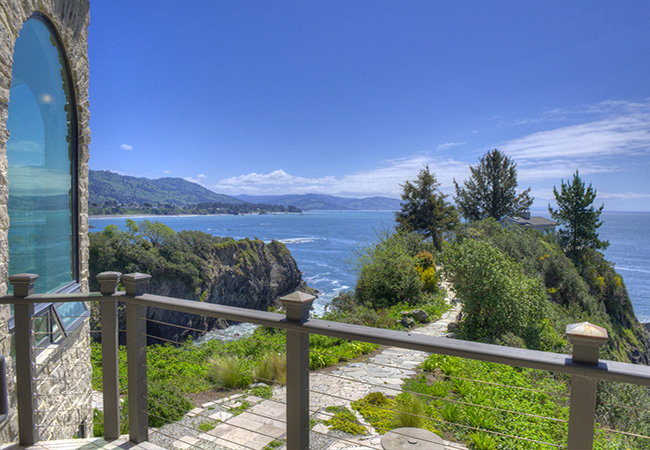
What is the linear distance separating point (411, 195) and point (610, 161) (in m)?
54.3

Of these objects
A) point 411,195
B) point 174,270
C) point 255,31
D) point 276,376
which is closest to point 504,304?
point 276,376

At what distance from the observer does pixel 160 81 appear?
4194 cm

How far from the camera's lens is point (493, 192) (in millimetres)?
33625

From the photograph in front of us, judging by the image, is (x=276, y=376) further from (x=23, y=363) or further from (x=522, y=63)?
(x=522, y=63)

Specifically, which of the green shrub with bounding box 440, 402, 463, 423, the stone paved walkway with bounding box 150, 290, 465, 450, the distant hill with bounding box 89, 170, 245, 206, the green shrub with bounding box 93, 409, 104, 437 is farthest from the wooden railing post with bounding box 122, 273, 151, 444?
the distant hill with bounding box 89, 170, 245, 206

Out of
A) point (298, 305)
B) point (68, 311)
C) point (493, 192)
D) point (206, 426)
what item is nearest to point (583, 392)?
point (298, 305)

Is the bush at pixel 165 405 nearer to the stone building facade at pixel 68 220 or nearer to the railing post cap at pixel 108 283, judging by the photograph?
the stone building facade at pixel 68 220

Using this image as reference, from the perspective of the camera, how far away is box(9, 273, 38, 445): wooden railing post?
249 centimetres

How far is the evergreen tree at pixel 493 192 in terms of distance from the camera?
33125 millimetres

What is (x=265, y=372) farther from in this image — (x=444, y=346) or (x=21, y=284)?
(x=444, y=346)

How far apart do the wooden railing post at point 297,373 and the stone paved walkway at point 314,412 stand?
1.58 feet

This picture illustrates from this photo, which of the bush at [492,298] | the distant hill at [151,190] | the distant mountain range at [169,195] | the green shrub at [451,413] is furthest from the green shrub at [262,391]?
the distant hill at [151,190]

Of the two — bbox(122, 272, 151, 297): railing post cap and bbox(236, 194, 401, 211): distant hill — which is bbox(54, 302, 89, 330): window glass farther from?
bbox(236, 194, 401, 211): distant hill

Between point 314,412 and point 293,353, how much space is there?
1.76 meters
